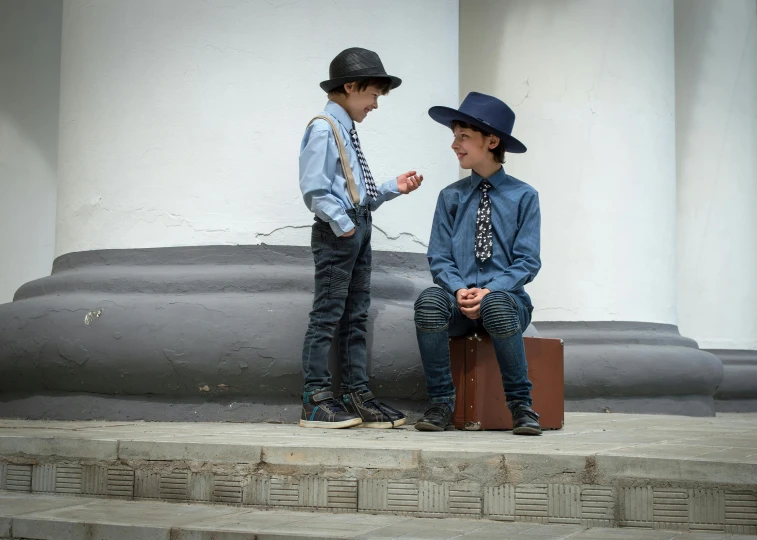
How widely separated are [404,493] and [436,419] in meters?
1.30

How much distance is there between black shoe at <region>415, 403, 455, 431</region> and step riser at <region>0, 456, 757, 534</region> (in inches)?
47.9

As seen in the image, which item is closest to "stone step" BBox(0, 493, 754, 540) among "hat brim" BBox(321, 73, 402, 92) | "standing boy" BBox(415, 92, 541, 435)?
"standing boy" BBox(415, 92, 541, 435)

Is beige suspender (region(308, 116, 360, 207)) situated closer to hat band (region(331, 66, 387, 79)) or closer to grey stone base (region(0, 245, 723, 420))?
hat band (region(331, 66, 387, 79))

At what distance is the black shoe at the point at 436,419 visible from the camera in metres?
4.40

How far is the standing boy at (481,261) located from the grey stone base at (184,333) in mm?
426

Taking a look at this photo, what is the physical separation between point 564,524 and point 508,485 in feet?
0.63

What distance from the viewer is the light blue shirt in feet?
14.7

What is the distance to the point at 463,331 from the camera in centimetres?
468

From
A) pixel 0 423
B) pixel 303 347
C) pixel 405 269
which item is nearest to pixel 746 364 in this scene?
pixel 405 269

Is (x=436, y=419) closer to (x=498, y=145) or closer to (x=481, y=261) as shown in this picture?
(x=481, y=261)

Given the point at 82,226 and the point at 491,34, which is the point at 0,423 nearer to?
the point at 82,226

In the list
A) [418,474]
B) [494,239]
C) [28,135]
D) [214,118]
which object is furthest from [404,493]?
[28,135]

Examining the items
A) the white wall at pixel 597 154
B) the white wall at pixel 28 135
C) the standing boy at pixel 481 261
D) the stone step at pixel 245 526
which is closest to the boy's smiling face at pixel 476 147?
the standing boy at pixel 481 261

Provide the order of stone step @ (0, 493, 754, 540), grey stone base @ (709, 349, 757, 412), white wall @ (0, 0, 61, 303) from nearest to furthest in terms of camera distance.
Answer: stone step @ (0, 493, 754, 540)
white wall @ (0, 0, 61, 303)
grey stone base @ (709, 349, 757, 412)
